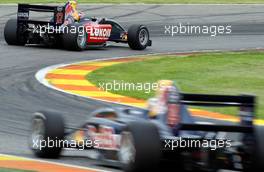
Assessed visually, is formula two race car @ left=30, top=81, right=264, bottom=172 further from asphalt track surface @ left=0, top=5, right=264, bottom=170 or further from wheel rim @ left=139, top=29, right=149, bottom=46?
wheel rim @ left=139, top=29, right=149, bottom=46

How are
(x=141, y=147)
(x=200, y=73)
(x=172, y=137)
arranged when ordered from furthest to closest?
(x=200, y=73) < (x=172, y=137) < (x=141, y=147)

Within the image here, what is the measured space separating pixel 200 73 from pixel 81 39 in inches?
190

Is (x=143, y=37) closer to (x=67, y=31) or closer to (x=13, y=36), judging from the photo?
(x=67, y=31)

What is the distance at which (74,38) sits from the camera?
21094 mm

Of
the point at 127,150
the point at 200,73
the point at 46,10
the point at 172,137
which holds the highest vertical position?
the point at 172,137

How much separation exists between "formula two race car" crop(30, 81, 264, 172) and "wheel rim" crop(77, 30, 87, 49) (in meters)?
12.3

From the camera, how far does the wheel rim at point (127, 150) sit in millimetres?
7732

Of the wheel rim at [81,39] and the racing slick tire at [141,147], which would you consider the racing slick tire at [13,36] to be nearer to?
the wheel rim at [81,39]

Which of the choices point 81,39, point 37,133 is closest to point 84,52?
point 81,39

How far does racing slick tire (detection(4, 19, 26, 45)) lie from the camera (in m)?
21.7

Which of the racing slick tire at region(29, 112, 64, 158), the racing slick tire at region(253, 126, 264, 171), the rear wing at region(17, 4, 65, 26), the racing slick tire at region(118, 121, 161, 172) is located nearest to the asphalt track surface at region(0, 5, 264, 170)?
the racing slick tire at region(29, 112, 64, 158)

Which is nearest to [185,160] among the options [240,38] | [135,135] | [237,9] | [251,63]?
[135,135]

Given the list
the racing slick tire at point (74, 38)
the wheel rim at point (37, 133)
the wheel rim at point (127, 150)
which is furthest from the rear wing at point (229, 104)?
the racing slick tire at point (74, 38)

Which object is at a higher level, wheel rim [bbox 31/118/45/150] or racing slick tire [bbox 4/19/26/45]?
wheel rim [bbox 31/118/45/150]
